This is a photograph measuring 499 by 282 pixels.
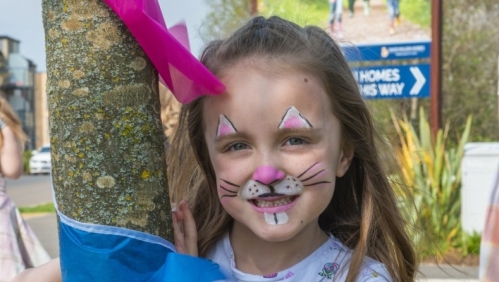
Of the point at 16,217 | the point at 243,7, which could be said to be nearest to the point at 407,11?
the point at 243,7

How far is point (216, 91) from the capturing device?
78.9 inches

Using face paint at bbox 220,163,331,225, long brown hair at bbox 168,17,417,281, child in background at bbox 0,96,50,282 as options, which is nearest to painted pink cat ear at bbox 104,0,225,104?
long brown hair at bbox 168,17,417,281

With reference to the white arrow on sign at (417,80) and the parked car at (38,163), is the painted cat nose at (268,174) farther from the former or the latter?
the parked car at (38,163)

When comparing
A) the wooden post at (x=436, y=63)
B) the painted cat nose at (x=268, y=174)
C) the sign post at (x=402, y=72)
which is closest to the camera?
the painted cat nose at (x=268, y=174)

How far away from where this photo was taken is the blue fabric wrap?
5.81ft

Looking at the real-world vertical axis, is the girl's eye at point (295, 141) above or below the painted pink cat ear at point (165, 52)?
below

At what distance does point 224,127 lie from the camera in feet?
6.63

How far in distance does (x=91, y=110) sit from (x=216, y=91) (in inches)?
14.2

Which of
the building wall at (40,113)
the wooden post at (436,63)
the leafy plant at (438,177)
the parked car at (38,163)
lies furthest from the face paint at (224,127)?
the building wall at (40,113)

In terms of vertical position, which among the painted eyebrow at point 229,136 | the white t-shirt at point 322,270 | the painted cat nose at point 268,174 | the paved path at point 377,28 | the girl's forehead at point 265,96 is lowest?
the white t-shirt at point 322,270

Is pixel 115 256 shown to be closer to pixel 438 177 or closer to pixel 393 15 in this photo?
pixel 438 177

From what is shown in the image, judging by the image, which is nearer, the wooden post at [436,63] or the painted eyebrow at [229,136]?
the painted eyebrow at [229,136]

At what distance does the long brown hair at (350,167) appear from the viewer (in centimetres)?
212

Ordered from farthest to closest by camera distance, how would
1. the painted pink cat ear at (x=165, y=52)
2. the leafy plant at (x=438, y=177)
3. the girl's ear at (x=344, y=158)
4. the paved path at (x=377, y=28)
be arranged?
the paved path at (x=377, y=28) → the leafy plant at (x=438, y=177) → the girl's ear at (x=344, y=158) → the painted pink cat ear at (x=165, y=52)
